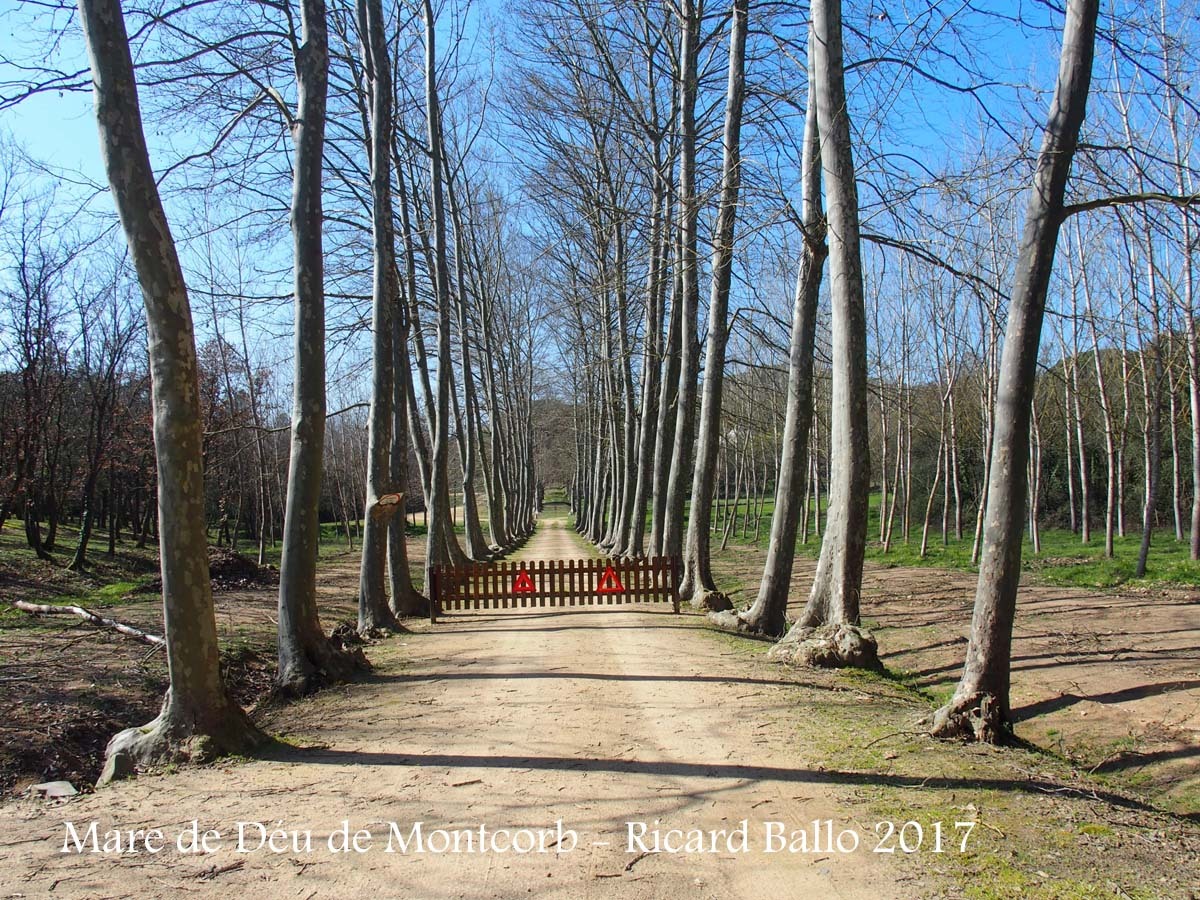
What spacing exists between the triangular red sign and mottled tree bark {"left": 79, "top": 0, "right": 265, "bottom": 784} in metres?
8.95

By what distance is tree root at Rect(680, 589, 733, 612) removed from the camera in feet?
41.7

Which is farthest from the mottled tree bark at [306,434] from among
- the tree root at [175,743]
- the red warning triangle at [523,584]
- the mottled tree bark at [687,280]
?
the mottled tree bark at [687,280]

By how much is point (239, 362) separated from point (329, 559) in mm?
8471

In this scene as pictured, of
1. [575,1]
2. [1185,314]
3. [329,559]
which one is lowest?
[329,559]

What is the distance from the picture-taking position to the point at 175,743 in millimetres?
5148

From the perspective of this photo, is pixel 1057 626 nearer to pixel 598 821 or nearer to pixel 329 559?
pixel 598 821

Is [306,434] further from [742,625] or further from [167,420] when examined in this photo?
[742,625]

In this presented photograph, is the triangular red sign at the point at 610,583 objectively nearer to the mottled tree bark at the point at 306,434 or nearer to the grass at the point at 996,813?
the mottled tree bark at the point at 306,434

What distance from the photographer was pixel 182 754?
201 inches

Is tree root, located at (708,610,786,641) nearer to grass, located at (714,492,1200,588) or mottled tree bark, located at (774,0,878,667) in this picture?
mottled tree bark, located at (774,0,878,667)

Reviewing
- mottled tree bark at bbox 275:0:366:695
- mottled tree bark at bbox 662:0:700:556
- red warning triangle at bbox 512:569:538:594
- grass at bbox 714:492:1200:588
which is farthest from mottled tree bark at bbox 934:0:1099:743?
grass at bbox 714:492:1200:588

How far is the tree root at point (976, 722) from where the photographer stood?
528cm

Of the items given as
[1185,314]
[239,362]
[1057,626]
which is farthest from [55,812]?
[239,362]

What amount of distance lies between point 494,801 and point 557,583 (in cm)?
1042
